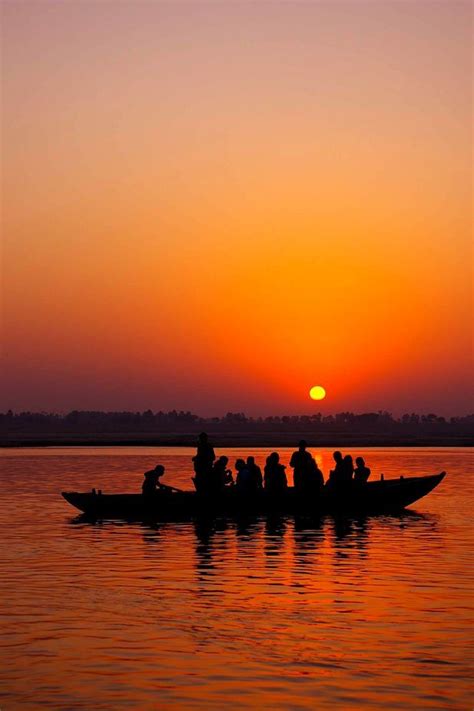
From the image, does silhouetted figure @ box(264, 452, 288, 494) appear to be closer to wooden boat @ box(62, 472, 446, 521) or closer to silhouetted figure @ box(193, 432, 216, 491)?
wooden boat @ box(62, 472, 446, 521)

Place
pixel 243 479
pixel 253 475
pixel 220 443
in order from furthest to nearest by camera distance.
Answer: pixel 220 443 → pixel 253 475 → pixel 243 479

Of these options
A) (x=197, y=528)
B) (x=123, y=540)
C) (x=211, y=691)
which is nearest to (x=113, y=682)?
(x=211, y=691)

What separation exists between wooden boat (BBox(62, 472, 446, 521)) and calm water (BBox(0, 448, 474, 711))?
80.5 inches

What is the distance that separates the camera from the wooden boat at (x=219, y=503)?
35.7 m

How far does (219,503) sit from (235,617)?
57.7ft

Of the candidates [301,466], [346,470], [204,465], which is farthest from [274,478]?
[346,470]

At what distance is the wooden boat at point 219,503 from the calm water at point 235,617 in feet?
6.71

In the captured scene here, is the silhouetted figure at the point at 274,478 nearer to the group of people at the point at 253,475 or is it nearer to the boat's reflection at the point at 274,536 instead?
the group of people at the point at 253,475

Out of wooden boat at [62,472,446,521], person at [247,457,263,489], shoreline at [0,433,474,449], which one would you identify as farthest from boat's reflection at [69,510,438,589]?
shoreline at [0,433,474,449]

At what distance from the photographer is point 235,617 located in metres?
18.2

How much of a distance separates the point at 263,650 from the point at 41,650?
9.87 ft

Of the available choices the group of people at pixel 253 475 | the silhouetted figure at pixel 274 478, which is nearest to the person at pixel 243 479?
the group of people at pixel 253 475

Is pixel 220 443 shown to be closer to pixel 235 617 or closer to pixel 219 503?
pixel 219 503

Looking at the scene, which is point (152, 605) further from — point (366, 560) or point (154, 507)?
point (154, 507)
